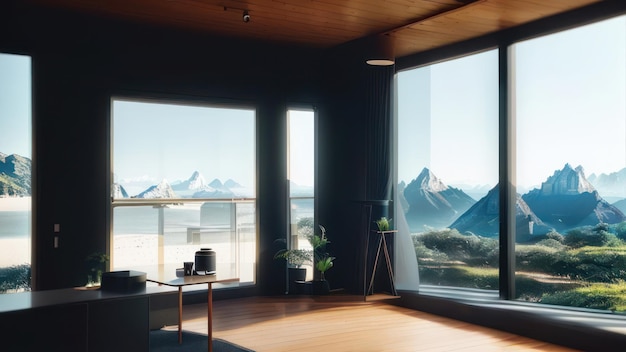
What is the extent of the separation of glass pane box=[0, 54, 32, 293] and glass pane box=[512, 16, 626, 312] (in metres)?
5.52

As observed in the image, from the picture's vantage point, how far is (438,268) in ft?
26.3

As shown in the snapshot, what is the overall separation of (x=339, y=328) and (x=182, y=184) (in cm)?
285

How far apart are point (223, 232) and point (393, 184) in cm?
246

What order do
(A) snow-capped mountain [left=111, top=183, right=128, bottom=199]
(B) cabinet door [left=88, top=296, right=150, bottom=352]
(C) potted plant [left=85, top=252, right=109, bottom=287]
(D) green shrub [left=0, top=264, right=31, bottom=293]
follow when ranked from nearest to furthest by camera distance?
(B) cabinet door [left=88, top=296, right=150, bottom=352] < (C) potted plant [left=85, top=252, right=109, bottom=287] < (D) green shrub [left=0, top=264, right=31, bottom=293] < (A) snow-capped mountain [left=111, top=183, right=128, bottom=199]

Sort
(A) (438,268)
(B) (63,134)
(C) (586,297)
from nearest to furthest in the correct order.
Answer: (C) (586,297)
(B) (63,134)
(A) (438,268)

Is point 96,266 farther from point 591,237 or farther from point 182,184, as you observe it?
point 591,237

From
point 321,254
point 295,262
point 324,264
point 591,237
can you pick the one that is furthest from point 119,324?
point 591,237

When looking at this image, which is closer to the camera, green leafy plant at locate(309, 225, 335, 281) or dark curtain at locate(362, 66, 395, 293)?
dark curtain at locate(362, 66, 395, 293)

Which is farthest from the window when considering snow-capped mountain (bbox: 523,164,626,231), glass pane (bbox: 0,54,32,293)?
snow-capped mountain (bbox: 523,164,626,231)

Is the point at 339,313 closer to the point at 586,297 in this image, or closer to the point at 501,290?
the point at 501,290

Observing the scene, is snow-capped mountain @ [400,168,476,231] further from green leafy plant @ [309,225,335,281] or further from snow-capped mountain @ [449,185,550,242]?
green leafy plant @ [309,225,335,281]

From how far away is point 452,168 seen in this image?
775 centimetres

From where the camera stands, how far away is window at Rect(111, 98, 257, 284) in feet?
24.2

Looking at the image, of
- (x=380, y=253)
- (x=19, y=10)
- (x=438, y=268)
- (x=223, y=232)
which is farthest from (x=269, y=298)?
(x=19, y=10)
